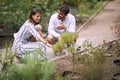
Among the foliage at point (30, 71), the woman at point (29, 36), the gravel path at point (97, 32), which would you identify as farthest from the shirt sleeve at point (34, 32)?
the foliage at point (30, 71)

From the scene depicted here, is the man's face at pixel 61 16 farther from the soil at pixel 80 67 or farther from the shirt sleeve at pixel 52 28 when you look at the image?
the soil at pixel 80 67

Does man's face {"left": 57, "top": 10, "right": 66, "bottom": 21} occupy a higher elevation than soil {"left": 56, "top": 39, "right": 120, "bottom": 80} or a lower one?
higher

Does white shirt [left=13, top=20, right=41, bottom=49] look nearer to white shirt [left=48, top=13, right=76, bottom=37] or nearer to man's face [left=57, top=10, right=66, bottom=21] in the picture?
white shirt [left=48, top=13, right=76, bottom=37]

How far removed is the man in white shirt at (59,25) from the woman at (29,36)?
0.87 m

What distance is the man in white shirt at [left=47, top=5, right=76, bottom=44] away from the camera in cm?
980

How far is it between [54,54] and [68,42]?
89 cm

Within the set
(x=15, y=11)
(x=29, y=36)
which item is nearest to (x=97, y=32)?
(x=15, y=11)

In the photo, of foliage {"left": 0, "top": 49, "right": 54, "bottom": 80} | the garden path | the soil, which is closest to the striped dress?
the soil

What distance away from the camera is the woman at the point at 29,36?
8.68 m

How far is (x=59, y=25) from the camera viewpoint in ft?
32.6

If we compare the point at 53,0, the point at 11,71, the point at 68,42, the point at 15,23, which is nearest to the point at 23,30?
the point at 68,42

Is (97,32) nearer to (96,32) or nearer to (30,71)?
(96,32)

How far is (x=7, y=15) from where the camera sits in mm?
11406

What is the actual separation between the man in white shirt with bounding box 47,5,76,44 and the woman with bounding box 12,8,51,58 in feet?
2.85
